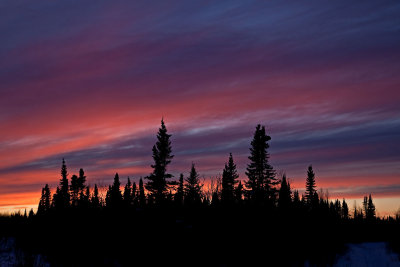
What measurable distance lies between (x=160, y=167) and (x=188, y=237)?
3917 centimetres

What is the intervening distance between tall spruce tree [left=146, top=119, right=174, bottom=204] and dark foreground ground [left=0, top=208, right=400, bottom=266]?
34.8 m

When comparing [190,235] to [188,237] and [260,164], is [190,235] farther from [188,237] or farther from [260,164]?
[260,164]

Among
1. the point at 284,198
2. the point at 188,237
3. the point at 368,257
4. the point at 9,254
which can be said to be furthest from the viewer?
the point at 284,198

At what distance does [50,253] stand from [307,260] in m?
12.5

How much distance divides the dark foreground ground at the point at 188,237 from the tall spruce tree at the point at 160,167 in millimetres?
34781

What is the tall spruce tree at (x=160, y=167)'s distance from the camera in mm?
58312

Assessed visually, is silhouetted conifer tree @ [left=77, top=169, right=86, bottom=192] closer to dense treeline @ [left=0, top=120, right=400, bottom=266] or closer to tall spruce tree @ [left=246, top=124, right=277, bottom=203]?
tall spruce tree @ [left=246, top=124, right=277, bottom=203]

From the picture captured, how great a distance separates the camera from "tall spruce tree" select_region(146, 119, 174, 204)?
58.3 metres

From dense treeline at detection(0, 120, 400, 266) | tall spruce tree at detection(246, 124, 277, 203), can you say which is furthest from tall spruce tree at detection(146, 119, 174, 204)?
dense treeline at detection(0, 120, 400, 266)

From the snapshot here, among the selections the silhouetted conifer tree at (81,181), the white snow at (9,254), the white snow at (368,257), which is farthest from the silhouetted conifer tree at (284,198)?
the silhouetted conifer tree at (81,181)

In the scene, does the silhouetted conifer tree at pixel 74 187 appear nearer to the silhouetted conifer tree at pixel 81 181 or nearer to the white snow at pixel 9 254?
the silhouetted conifer tree at pixel 81 181

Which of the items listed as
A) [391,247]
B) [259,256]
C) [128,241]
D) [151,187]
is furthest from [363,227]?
[151,187]

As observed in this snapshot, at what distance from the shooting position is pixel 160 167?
59.4 m

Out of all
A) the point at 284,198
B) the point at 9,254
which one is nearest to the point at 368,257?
the point at 9,254
